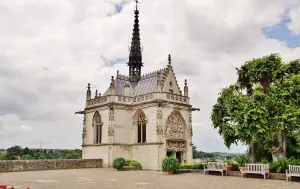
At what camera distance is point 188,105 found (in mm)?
34031

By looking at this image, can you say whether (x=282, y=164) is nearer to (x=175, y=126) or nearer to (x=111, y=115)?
(x=175, y=126)

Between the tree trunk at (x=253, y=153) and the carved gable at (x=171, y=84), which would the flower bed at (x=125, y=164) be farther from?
the tree trunk at (x=253, y=153)

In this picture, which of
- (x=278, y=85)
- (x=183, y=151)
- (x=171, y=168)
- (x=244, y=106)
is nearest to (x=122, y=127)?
(x=183, y=151)

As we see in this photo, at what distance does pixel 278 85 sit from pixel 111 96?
1655 centimetres

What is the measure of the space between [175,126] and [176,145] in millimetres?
1921

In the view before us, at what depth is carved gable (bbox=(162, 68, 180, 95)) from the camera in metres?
33.4

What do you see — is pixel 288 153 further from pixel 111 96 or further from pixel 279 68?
pixel 111 96

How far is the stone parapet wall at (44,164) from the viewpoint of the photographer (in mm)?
26391

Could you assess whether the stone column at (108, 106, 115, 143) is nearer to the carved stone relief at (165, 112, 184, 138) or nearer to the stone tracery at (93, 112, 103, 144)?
the stone tracery at (93, 112, 103, 144)

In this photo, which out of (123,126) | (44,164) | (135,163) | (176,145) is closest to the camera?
(44,164)

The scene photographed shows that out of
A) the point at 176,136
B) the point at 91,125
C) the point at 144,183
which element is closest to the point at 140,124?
the point at 176,136

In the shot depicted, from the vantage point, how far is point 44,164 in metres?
28.7

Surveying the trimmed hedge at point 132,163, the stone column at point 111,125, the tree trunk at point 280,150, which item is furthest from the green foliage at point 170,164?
the stone column at point 111,125

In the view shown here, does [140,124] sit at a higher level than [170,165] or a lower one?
higher
